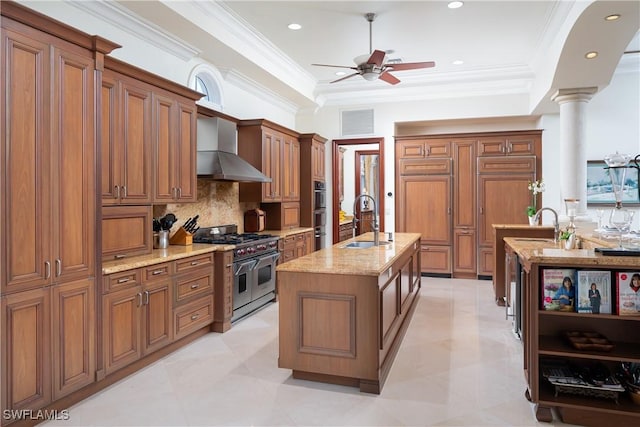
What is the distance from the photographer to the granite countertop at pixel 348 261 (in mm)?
2926

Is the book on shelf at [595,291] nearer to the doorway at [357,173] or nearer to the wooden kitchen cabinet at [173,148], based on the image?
the wooden kitchen cabinet at [173,148]

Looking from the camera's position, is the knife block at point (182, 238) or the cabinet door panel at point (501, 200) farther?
the cabinet door panel at point (501, 200)

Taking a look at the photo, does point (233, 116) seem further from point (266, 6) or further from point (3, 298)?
point (3, 298)

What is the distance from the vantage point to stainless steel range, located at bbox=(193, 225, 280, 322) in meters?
4.49

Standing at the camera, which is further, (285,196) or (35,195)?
(285,196)

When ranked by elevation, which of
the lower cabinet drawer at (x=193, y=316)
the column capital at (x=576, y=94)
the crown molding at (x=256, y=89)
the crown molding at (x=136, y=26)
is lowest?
the lower cabinet drawer at (x=193, y=316)

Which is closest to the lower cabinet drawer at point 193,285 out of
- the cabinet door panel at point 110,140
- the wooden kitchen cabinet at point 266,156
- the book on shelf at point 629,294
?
the cabinet door panel at point 110,140

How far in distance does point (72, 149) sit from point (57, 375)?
4.59ft

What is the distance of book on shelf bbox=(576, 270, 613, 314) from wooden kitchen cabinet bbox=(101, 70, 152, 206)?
131 inches

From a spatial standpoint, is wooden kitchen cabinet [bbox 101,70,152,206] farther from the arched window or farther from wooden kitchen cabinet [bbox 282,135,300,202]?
wooden kitchen cabinet [bbox 282,135,300,202]

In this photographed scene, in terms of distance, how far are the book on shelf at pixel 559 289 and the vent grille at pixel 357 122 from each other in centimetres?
522

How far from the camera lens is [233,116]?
5.72 m

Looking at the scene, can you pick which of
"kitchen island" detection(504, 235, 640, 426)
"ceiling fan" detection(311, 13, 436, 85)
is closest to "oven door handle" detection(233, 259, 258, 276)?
"ceiling fan" detection(311, 13, 436, 85)

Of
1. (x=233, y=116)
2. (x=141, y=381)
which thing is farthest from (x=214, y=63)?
(x=141, y=381)
